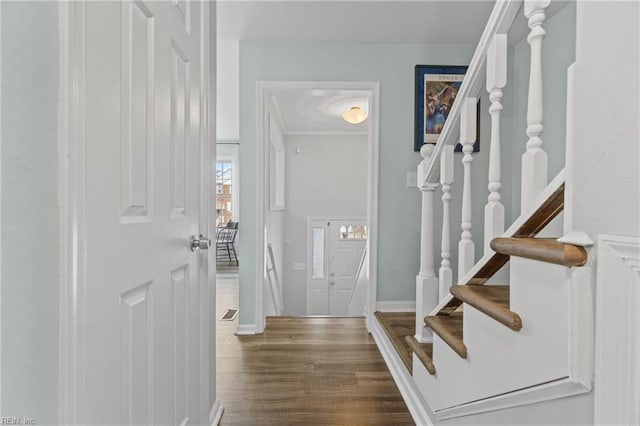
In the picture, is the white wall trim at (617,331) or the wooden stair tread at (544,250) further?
the wooden stair tread at (544,250)

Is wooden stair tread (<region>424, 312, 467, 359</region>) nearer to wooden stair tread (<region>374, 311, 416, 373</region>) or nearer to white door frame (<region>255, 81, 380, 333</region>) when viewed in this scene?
wooden stair tread (<region>374, 311, 416, 373</region>)

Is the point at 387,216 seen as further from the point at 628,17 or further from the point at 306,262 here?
the point at 306,262

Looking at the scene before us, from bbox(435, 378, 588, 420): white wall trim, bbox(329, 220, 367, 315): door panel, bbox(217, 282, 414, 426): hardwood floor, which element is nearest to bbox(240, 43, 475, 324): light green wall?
bbox(217, 282, 414, 426): hardwood floor

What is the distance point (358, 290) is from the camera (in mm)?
5188

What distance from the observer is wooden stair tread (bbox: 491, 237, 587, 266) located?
0.65 m

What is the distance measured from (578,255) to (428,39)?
255 cm

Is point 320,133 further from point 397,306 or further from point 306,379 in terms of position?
point 306,379

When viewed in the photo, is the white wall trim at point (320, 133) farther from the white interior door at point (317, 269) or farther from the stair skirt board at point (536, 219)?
the stair skirt board at point (536, 219)

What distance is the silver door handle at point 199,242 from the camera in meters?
→ 1.28

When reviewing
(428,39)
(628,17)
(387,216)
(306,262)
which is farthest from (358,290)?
(628,17)

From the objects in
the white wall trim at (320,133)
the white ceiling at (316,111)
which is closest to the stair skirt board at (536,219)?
the white ceiling at (316,111)

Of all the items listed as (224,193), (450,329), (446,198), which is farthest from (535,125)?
(224,193)

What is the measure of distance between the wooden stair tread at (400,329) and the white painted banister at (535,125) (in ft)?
3.94

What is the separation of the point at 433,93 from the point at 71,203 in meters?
2.73
